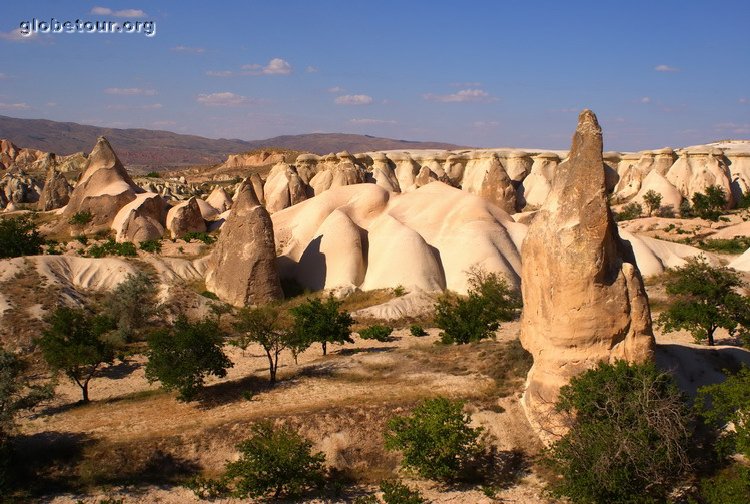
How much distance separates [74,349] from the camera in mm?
15797

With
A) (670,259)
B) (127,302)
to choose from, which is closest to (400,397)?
(127,302)

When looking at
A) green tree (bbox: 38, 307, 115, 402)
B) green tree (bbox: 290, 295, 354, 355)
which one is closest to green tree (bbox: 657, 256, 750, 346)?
green tree (bbox: 290, 295, 354, 355)

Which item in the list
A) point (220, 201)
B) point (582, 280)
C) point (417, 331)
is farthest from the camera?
point (220, 201)

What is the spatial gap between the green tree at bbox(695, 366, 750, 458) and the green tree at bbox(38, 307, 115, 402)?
12944mm

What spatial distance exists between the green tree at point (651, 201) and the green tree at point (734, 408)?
33882 millimetres

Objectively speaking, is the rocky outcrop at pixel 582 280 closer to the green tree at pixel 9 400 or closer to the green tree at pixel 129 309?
the green tree at pixel 9 400

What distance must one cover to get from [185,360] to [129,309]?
701 cm

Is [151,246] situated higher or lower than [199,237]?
lower

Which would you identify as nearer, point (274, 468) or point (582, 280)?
point (274, 468)

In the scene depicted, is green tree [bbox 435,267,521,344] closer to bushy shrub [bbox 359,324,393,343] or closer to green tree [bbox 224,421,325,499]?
bushy shrub [bbox 359,324,393,343]

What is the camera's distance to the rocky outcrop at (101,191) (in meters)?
32.5

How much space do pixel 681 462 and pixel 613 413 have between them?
47.3 inches

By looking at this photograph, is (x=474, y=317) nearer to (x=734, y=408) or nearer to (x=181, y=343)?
(x=734, y=408)

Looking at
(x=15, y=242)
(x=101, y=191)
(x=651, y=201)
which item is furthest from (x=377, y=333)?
(x=651, y=201)
